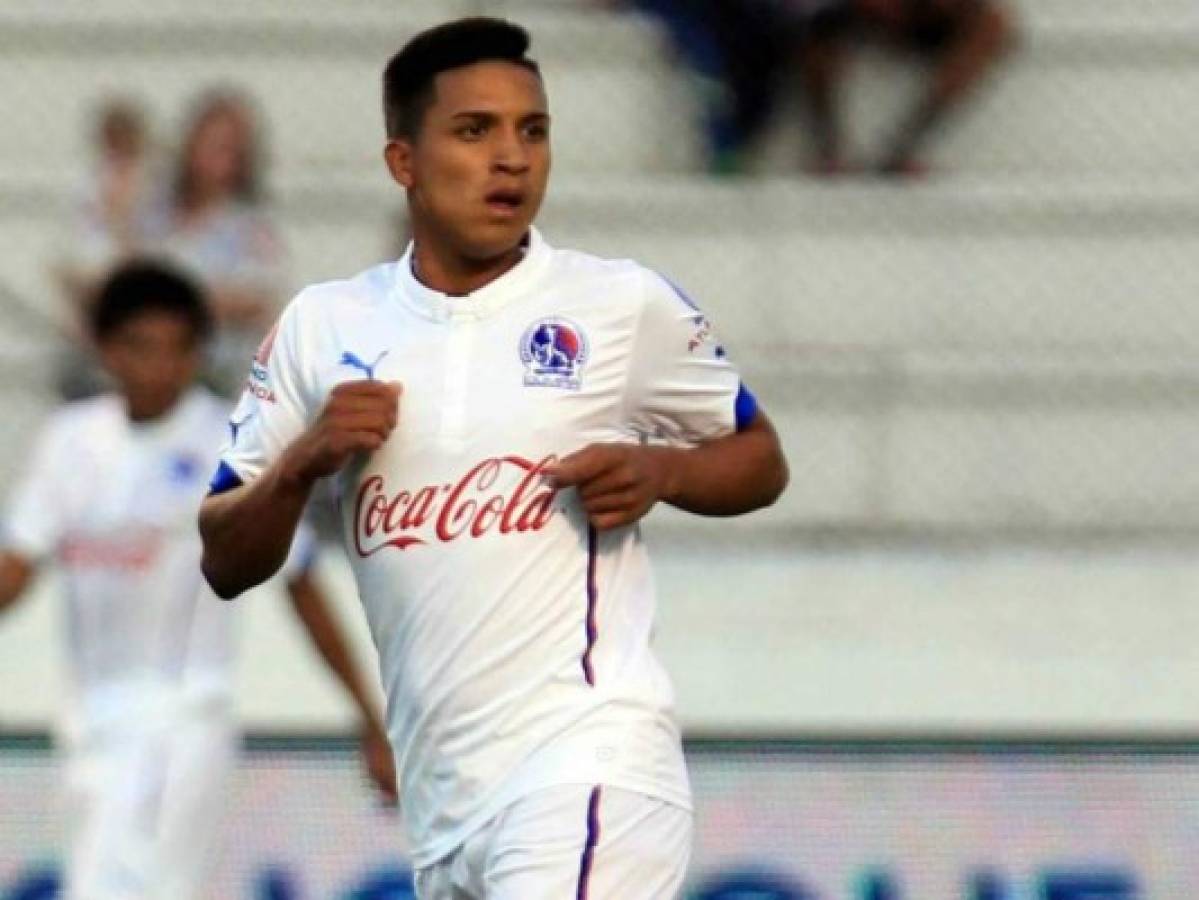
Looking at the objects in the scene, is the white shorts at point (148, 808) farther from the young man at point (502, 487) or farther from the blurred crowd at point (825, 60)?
the blurred crowd at point (825, 60)

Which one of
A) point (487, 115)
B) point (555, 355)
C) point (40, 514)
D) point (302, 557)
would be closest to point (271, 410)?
point (555, 355)

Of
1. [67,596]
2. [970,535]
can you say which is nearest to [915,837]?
[67,596]

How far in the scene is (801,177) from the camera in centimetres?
1105

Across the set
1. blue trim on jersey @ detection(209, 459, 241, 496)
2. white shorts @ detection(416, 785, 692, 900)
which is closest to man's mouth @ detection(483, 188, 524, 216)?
blue trim on jersey @ detection(209, 459, 241, 496)

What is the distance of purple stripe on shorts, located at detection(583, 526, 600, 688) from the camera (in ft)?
14.5

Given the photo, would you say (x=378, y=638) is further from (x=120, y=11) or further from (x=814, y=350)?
(x=120, y=11)

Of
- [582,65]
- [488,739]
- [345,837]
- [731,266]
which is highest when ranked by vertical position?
[582,65]

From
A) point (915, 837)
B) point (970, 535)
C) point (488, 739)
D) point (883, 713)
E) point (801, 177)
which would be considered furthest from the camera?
point (801, 177)

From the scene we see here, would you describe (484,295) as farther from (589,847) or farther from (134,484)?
(134,484)

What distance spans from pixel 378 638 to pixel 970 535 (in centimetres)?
580

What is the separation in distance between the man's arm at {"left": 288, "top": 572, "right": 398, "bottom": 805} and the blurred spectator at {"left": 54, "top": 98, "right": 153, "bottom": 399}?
3609mm

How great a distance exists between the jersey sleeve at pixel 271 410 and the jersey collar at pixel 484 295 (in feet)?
0.62

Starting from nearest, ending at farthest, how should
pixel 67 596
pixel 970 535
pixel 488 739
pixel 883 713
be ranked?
1. pixel 488 739
2. pixel 67 596
3. pixel 883 713
4. pixel 970 535

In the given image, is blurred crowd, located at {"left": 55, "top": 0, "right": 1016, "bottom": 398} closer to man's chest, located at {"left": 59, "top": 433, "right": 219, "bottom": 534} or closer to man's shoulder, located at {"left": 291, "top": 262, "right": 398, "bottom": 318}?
man's chest, located at {"left": 59, "top": 433, "right": 219, "bottom": 534}
